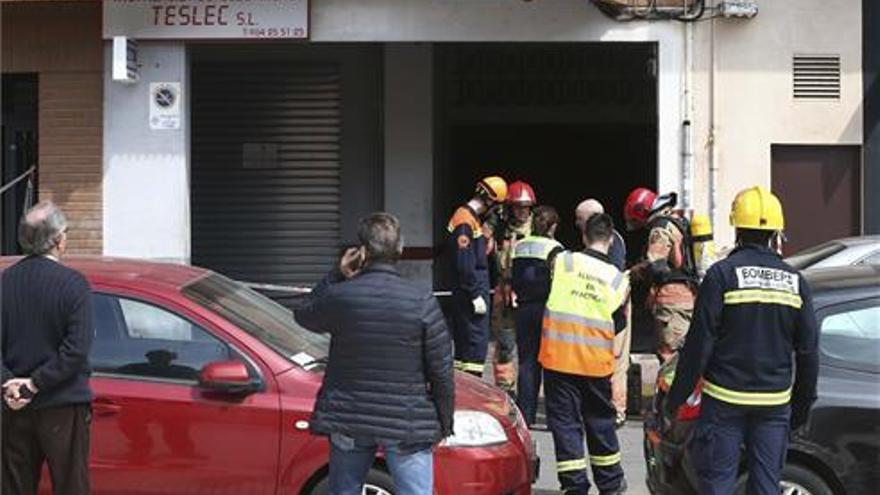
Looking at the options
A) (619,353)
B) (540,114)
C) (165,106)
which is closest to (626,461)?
(619,353)

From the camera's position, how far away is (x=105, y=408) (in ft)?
17.4

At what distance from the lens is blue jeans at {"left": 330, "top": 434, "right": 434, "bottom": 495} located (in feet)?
15.2

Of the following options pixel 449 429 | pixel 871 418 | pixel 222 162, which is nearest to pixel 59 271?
pixel 449 429

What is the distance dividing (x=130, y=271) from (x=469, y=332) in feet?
14.8

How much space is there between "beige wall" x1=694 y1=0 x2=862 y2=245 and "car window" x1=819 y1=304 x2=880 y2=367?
5.59 metres

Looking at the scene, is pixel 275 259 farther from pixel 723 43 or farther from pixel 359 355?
pixel 359 355

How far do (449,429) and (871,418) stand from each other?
2125 mm

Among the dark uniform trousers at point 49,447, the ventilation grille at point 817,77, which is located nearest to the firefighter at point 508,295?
the ventilation grille at point 817,77

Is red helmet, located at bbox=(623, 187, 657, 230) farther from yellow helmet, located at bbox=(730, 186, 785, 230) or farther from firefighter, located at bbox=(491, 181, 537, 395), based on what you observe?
yellow helmet, located at bbox=(730, 186, 785, 230)

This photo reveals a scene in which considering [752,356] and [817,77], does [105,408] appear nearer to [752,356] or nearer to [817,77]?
[752,356]

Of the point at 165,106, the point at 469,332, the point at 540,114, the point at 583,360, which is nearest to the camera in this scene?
the point at 583,360

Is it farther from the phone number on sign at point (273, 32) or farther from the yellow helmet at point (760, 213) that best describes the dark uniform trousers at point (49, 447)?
the phone number on sign at point (273, 32)

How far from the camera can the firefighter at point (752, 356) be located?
15.7ft

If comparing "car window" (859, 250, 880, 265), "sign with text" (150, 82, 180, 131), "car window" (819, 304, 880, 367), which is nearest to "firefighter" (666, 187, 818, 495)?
"car window" (819, 304, 880, 367)
